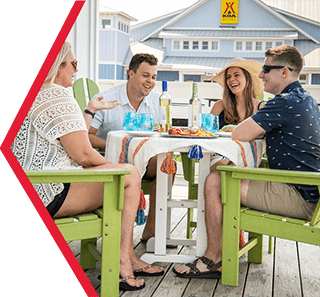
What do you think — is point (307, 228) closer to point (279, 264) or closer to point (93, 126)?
point (279, 264)

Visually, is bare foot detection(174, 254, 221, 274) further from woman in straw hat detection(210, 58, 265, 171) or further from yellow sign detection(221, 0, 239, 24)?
yellow sign detection(221, 0, 239, 24)

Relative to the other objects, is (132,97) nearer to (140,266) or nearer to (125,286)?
(140,266)

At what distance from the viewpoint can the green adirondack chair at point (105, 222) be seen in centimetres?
152

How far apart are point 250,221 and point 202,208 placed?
1.05 ft

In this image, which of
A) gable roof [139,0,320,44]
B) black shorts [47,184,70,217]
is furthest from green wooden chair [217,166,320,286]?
gable roof [139,0,320,44]

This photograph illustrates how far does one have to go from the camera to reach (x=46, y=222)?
0.84 meters

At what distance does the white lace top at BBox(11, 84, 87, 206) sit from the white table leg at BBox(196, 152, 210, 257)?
0.70 metres

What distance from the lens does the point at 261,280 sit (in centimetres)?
203

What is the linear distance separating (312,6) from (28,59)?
22.0 m

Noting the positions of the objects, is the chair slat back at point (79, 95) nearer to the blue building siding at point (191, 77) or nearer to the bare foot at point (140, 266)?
the bare foot at point (140, 266)

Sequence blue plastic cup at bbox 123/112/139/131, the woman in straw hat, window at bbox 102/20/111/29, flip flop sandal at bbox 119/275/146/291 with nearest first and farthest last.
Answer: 1. flip flop sandal at bbox 119/275/146/291
2. blue plastic cup at bbox 123/112/139/131
3. the woman in straw hat
4. window at bbox 102/20/111/29

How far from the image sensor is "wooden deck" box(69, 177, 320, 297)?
1.86m

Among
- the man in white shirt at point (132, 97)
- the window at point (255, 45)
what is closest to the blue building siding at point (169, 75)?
the window at point (255, 45)

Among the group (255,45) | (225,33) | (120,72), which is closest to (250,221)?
(255,45)
